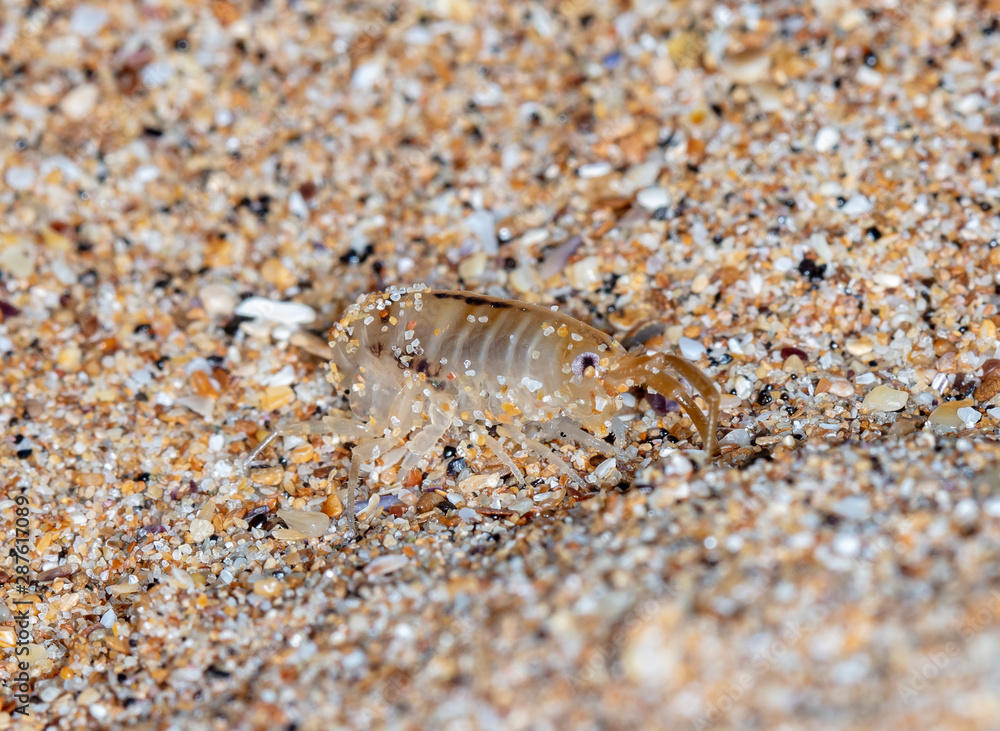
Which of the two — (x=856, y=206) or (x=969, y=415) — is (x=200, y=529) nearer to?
(x=969, y=415)

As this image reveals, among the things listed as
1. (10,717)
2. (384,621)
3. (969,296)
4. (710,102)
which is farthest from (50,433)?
(969,296)

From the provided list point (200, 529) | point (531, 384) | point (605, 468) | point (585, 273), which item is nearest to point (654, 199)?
point (585, 273)

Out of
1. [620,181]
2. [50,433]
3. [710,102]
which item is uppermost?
[710,102]

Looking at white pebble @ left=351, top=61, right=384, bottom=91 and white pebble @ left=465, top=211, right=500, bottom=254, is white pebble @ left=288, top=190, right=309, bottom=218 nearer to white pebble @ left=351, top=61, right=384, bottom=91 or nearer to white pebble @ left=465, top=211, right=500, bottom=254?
white pebble @ left=351, top=61, right=384, bottom=91

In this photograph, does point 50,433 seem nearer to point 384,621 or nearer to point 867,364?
point 384,621

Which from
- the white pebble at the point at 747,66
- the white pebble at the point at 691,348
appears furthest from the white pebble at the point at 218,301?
the white pebble at the point at 747,66

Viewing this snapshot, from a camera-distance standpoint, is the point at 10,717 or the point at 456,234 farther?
the point at 456,234
